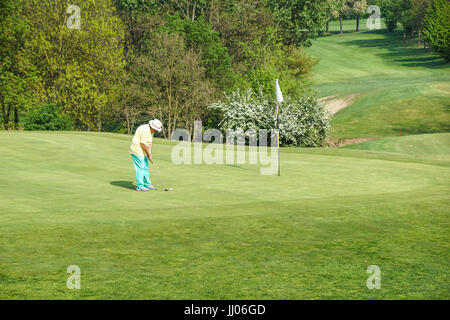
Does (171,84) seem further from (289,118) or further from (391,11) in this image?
(391,11)

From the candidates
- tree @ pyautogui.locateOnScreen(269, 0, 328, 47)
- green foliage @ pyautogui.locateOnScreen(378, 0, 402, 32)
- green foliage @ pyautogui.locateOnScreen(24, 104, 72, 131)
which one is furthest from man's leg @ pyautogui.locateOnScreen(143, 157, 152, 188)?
green foliage @ pyautogui.locateOnScreen(378, 0, 402, 32)

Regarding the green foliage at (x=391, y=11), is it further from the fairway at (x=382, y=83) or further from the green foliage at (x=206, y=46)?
the green foliage at (x=206, y=46)

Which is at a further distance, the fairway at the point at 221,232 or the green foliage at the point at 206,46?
the green foliage at the point at 206,46

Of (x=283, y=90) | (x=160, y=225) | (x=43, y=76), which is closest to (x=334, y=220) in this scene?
(x=160, y=225)

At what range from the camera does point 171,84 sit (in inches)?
2232

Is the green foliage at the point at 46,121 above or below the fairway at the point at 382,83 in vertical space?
below

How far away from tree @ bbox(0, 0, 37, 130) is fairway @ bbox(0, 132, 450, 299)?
33302 millimetres

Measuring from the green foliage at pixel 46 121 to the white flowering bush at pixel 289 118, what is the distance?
1250 cm

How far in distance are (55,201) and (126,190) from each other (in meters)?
2.52

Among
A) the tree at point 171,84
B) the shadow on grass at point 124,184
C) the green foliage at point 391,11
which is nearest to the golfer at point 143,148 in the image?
the shadow on grass at point 124,184

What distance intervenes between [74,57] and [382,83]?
5322 cm

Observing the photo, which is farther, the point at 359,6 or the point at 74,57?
the point at 359,6

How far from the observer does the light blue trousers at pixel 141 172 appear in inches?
651

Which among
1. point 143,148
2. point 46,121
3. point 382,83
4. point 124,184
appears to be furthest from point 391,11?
point 143,148
